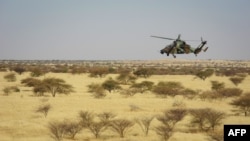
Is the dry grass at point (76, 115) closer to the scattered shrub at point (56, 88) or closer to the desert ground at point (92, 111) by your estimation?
the desert ground at point (92, 111)

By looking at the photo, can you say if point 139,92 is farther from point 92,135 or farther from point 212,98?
point 92,135

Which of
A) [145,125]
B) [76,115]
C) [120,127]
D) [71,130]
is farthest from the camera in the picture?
[76,115]

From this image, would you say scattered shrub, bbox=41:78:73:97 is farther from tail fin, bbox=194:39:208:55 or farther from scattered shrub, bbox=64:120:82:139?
tail fin, bbox=194:39:208:55

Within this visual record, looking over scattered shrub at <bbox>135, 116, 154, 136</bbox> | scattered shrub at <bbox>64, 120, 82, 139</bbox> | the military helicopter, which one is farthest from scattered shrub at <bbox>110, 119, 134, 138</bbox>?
the military helicopter

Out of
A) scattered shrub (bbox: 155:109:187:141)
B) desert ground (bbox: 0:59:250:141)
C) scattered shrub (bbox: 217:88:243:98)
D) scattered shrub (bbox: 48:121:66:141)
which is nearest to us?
scattered shrub (bbox: 48:121:66:141)

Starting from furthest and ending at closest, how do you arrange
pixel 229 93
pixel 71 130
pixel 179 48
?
pixel 229 93, pixel 71 130, pixel 179 48

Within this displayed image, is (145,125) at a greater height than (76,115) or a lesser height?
greater

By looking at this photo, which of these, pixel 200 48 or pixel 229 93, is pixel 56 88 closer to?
pixel 229 93

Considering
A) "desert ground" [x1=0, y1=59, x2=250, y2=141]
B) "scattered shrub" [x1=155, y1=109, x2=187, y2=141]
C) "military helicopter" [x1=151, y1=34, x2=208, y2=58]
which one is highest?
"military helicopter" [x1=151, y1=34, x2=208, y2=58]

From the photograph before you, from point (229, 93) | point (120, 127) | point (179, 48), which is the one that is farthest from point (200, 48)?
point (229, 93)

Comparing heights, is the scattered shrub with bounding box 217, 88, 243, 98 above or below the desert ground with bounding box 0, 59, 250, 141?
above

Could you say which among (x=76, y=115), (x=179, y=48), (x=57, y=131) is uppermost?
(x=179, y=48)

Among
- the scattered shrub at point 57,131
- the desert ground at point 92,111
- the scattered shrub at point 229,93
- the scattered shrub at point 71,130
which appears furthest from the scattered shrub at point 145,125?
the scattered shrub at point 229,93

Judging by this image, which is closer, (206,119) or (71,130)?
A: (71,130)
